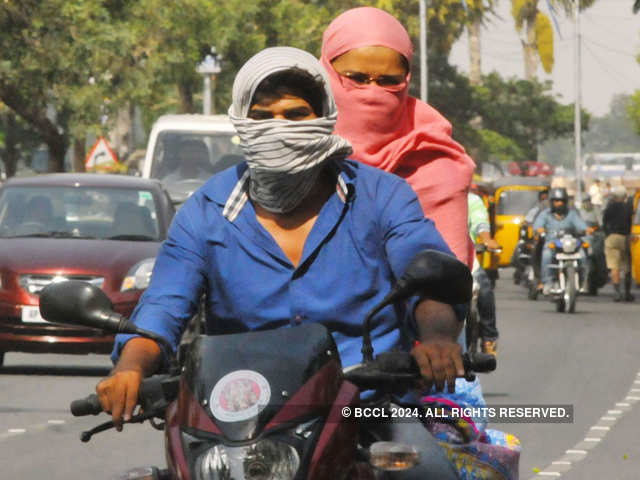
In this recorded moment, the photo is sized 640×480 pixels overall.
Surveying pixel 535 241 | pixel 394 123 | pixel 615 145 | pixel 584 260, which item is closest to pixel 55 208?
pixel 394 123

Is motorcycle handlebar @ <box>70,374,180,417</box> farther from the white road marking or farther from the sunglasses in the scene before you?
the white road marking

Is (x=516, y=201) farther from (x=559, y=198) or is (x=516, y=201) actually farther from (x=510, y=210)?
(x=559, y=198)

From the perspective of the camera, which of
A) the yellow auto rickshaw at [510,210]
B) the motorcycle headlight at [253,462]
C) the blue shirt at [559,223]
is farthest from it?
the yellow auto rickshaw at [510,210]

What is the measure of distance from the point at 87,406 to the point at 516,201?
1395 inches

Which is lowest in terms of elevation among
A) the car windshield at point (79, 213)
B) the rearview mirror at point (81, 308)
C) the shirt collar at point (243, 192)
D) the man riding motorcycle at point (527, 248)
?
the man riding motorcycle at point (527, 248)

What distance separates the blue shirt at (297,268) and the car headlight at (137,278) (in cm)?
1013

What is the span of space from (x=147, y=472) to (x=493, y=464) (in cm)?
101

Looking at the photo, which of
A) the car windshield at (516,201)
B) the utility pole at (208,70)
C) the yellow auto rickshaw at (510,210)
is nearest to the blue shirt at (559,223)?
the yellow auto rickshaw at (510,210)

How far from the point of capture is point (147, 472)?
3.43 meters

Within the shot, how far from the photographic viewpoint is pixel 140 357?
3621 mm

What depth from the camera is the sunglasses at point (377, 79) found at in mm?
5078

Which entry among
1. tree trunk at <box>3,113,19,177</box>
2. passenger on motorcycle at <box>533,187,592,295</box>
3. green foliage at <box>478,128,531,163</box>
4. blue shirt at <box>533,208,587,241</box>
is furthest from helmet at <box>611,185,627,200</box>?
tree trunk at <box>3,113,19,177</box>

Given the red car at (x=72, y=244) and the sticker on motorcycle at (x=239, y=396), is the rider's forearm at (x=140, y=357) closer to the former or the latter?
the sticker on motorcycle at (x=239, y=396)

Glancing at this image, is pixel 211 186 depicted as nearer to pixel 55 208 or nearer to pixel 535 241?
pixel 55 208
